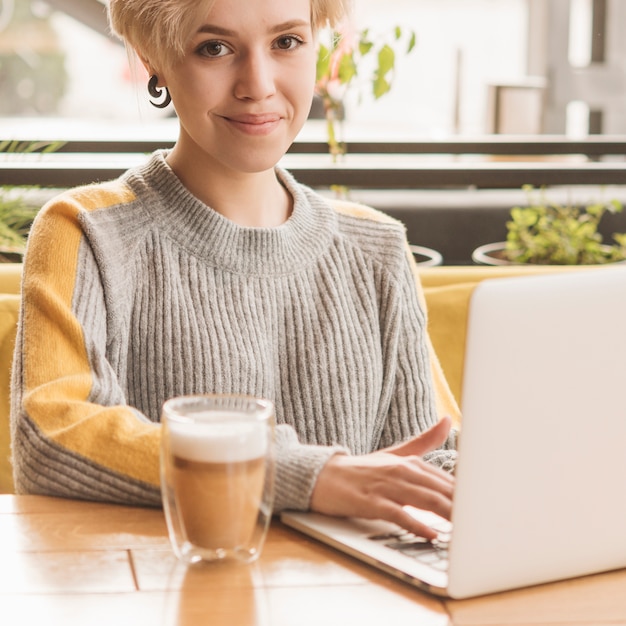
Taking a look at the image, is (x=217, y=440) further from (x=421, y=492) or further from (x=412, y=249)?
(x=412, y=249)

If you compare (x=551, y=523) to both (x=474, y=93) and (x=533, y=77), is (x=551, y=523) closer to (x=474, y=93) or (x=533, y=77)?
(x=533, y=77)

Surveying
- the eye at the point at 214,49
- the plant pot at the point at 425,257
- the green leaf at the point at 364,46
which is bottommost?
the plant pot at the point at 425,257

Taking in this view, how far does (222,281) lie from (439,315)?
61 centimetres

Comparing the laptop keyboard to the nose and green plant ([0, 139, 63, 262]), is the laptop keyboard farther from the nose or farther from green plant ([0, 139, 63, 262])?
green plant ([0, 139, 63, 262])

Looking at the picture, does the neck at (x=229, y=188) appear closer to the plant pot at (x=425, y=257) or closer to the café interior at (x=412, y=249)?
the café interior at (x=412, y=249)

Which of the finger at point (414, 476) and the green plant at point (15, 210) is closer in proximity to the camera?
the finger at point (414, 476)

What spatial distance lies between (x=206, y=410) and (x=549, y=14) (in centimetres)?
413

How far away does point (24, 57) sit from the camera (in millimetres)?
7152

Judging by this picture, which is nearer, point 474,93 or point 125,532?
point 125,532

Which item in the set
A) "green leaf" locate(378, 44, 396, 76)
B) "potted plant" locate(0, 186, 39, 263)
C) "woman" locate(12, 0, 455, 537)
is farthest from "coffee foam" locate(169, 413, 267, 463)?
"green leaf" locate(378, 44, 396, 76)

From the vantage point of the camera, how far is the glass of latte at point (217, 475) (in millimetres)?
865

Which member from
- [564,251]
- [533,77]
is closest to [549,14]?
[533,77]

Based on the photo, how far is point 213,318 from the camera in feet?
4.51

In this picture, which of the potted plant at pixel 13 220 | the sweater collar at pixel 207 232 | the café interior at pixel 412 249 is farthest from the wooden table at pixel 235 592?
the potted plant at pixel 13 220
